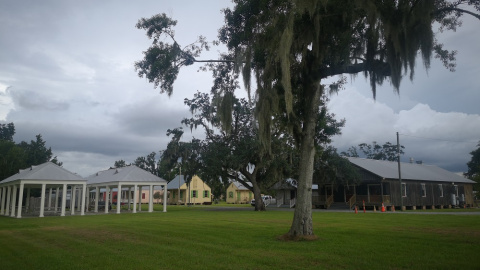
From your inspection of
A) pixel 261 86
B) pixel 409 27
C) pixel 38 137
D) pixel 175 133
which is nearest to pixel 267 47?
pixel 261 86

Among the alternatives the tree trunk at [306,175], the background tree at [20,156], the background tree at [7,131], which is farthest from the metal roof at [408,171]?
the background tree at [7,131]

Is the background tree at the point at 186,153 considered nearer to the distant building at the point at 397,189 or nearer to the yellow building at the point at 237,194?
the distant building at the point at 397,189

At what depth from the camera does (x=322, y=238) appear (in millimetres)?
→ 10383

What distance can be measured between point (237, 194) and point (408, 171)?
3247 centimetres

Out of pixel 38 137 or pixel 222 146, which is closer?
pixel 222 146

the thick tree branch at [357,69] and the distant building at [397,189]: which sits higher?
the thick tree branch at [357,69]

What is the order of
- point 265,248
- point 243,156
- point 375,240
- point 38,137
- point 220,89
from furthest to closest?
1. point 38,137
2. point 243,156
3. point 220,89
4. point 375,240
5. point 265,248

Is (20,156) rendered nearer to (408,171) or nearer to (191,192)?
(191,192)

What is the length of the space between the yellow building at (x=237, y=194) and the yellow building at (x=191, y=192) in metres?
5.55

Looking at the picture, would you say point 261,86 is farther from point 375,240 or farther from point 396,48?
point 375,240

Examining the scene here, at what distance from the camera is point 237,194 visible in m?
63.3

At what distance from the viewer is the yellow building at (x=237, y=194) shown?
6291 centimetres

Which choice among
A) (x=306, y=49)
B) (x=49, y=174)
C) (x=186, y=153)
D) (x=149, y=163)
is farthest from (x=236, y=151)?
(x=149, y=163)

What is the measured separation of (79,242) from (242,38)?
26.1ft
